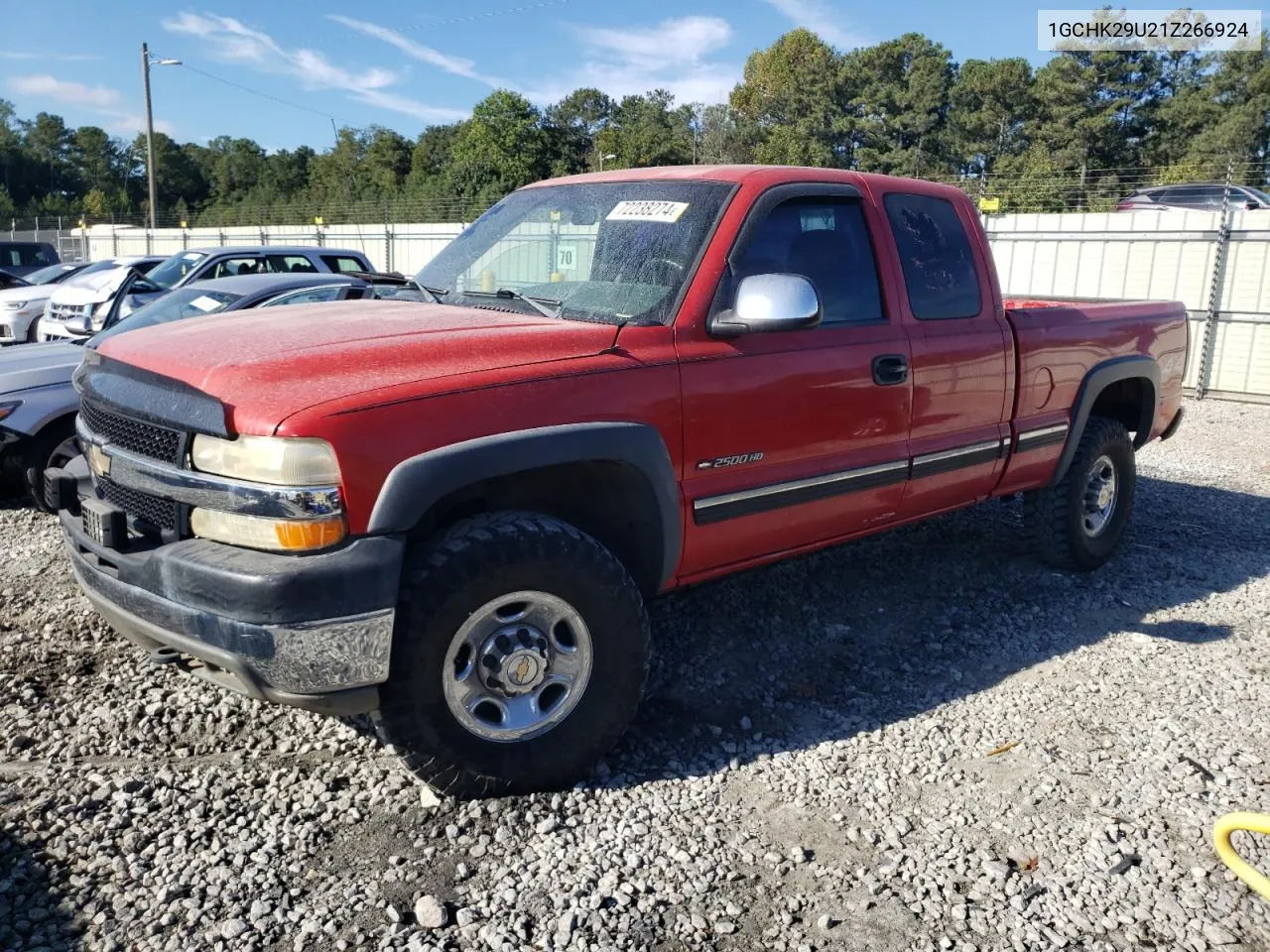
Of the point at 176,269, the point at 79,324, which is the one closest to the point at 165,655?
the point at 79,324

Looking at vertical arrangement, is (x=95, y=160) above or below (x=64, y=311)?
above

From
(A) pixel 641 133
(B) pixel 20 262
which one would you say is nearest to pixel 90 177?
(A) pixel 641 133

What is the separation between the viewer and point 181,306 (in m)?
7.50

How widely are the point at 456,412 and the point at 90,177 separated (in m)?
116

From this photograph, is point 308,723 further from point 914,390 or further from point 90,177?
point 90,177

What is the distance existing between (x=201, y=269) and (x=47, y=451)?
19.1 ft

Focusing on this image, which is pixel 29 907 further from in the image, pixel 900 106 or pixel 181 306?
pixel 900 106

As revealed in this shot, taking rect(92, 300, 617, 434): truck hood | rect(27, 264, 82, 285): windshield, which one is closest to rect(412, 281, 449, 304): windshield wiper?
rect(92, 300, 617, 434): truck hood

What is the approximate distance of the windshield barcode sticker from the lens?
3.68 m

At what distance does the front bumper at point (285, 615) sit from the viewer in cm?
262

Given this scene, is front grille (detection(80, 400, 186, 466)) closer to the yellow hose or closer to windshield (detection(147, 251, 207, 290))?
the yellow hose

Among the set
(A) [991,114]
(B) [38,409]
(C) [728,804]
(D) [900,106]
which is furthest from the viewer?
(D) [900,106]

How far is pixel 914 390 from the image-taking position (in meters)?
4.14

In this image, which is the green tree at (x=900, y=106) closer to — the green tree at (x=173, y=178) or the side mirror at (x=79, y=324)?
the side mirror at (x=79, y=324)
